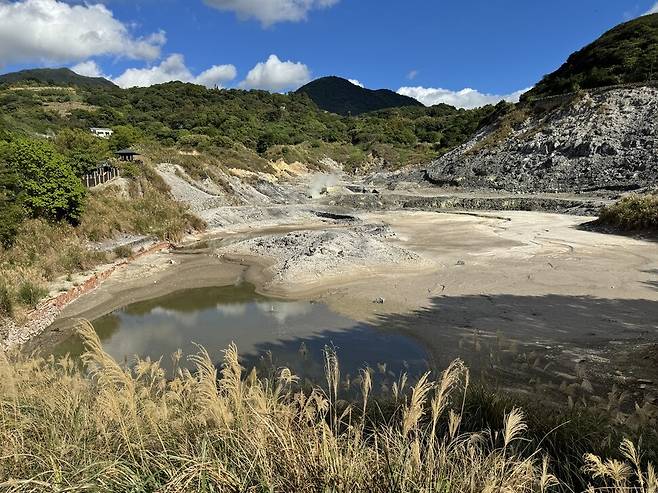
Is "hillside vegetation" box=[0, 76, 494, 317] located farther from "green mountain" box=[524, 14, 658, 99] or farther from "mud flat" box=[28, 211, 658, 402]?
"green mountain" box=[524, 14, 658, 99]

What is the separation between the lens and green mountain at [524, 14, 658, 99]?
182 ft

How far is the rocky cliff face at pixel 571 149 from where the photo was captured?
42.9 m

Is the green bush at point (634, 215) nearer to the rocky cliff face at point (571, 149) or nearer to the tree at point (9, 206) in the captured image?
the rocky cliff face at point (571, 149)

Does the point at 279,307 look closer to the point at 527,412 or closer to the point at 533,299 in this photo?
the point at 533,299

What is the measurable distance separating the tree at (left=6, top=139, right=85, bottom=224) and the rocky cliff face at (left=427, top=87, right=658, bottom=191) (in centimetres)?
4134

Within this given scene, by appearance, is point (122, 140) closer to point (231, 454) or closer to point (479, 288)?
point (479, 288)

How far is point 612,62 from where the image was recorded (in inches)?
2387

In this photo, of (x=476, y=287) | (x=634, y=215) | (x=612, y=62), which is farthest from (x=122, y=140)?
(x=612, y=62)

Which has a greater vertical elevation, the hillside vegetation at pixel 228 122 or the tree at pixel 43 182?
the hillside vegetation at pixel 228 122

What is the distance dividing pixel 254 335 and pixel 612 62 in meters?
68.2

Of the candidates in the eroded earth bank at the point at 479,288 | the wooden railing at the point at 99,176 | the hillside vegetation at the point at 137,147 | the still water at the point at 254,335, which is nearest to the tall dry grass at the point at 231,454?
the eroded earth bank at the point at 479,288

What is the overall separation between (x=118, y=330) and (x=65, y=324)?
1.55 meters

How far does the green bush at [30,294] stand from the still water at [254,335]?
1.96 meters

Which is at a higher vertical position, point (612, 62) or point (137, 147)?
point (612, 62)
